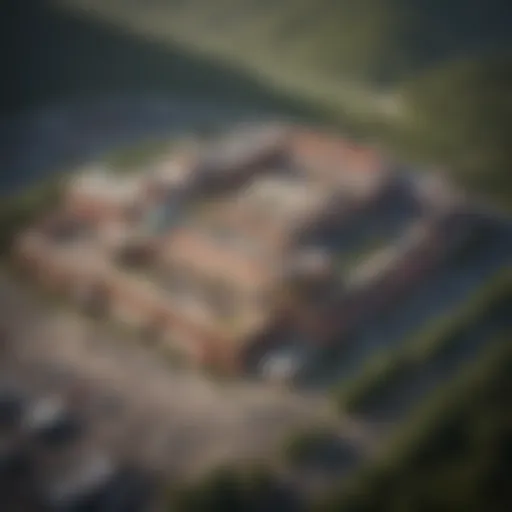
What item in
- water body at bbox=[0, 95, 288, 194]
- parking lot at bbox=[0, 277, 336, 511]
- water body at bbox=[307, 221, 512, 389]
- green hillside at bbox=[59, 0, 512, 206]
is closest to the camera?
parking lot at bbox=[0, 277, 336, 511]

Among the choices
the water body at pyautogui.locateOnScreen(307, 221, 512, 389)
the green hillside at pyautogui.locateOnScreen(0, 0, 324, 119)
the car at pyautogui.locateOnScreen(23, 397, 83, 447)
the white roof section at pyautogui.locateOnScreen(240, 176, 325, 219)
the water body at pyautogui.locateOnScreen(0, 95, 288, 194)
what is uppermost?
the green hillside at pyautogui.locateOnScreen(0, 0, 324, 119)

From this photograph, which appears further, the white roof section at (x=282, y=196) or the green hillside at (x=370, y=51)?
the green hillside at (x=370, y=51)

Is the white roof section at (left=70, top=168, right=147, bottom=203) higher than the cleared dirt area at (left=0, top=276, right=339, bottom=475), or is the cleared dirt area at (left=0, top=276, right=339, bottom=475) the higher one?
the white roof section at (left=70, top=168, right=147, bottom=203)

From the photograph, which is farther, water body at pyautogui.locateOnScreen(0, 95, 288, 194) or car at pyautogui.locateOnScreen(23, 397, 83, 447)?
water body at pyautogui.locateOnScreen(0, 95, 288, 194)

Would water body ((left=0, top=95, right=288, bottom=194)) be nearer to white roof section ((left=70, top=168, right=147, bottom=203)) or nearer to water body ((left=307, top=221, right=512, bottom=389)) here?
white roof section ((left=70, top=168, right=147, bottom=203))

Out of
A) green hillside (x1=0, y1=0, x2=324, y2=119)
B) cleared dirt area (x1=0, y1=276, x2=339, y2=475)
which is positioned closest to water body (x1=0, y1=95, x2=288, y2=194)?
green hillside (x1=0, y1=0, x2=324, y2=119)

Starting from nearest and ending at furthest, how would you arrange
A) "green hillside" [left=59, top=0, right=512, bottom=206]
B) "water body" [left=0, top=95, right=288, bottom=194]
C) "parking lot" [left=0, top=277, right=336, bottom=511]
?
"parking lot" [left=0, top=277, right=336, bottom=511]
"water body" [left=0, top=95, right=288, bottom=194]
"green hillside" [left=59, top=0, right=512, bottom=206]

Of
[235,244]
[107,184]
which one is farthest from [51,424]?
[107,184]

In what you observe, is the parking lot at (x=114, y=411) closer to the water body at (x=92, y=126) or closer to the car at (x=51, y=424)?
the car at (x=51, y=424)

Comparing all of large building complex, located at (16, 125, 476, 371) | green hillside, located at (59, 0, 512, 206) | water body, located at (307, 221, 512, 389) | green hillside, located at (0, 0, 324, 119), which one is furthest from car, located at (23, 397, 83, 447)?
green hillside, located at (59, 0, 512, 206)

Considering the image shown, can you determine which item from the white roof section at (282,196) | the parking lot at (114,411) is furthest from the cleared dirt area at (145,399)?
the white roof section at (282,196)
